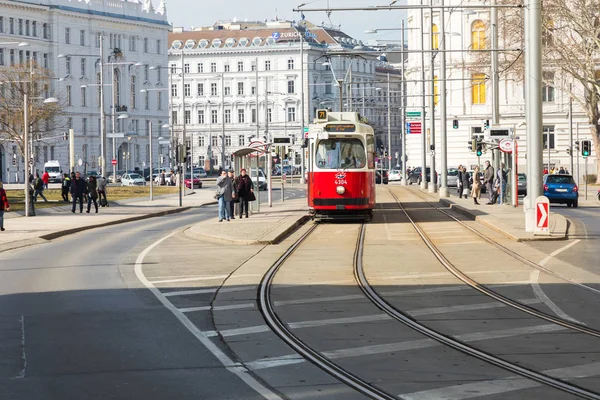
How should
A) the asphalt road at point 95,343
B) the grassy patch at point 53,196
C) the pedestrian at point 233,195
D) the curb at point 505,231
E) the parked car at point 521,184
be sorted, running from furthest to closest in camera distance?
1. the parked car at point 521,184
2. the grassy patch at point 53,196
3. the pedestrian at point 233,195
4. the curb at point 505,231
5. the asphalt road at point 95,343

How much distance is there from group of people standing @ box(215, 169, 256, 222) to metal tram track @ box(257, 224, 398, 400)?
1995 centimetres

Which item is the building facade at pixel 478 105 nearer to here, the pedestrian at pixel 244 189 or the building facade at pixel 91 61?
the building facade at pixel 91 61

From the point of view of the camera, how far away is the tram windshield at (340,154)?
3881 cm

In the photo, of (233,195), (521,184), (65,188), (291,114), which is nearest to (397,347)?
(233,195)

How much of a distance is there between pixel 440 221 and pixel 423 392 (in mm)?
30393

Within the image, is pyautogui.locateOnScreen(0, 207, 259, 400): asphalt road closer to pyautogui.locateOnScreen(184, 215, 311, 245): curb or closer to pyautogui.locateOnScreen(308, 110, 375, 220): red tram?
pyautogui.locateOnScreen(184, 215, 311, 245): curb

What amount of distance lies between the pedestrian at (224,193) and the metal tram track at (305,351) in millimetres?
19841

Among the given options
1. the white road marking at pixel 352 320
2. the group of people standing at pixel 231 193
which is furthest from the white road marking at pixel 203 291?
the group of people standing at pixel 231 193

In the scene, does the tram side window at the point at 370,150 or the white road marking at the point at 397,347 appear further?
the tram side window at the point at 370,150

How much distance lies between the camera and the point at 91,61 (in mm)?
148875

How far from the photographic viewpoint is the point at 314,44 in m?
178

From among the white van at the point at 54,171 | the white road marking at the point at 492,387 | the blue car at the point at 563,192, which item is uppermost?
the white van at the point at 54,171

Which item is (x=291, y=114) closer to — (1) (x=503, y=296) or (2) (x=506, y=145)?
(2) (x=506, y=145)

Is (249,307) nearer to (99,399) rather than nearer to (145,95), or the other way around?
(99,399)
